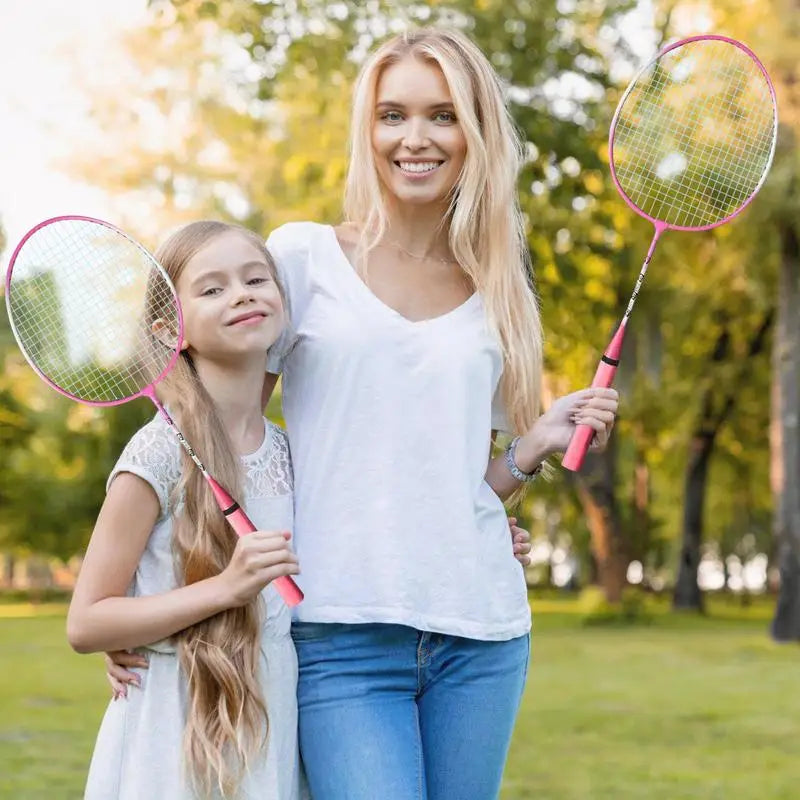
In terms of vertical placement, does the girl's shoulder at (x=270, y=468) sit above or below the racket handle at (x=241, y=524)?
above

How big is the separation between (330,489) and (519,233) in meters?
0.90

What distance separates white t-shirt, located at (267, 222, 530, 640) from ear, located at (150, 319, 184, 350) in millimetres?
272

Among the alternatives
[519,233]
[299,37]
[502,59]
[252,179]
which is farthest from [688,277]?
[519,233]

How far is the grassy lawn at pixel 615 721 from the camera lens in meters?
8.79

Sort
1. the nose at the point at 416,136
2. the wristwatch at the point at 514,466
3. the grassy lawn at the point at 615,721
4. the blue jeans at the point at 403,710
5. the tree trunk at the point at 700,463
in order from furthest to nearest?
the tree trunk at the point at 700,463 < the grassy lawn at the point at 615,721 < the wristwatch at the point at 514,466 < the nose at the point at 416,136 < the blue jeans at the point at 403,710

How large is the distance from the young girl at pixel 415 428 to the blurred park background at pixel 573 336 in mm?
900

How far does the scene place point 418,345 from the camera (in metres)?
3.24

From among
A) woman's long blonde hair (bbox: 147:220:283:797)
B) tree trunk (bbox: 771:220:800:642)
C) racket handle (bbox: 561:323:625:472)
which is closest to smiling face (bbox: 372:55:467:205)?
racket handle (bbox: 561:323:625:472)

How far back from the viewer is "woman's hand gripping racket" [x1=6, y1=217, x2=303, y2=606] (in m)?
3.14

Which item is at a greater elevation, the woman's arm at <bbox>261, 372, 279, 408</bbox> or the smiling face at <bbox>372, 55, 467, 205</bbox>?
the smiling face at <bbox>372, 55, 467, 205</bbox>

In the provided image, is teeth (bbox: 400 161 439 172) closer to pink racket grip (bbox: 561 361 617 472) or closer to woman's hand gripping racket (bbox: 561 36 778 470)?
pink racket grip (bbox: 561 361 617 472)

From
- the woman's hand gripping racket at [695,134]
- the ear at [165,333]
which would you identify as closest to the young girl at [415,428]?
the ear at [165,333]

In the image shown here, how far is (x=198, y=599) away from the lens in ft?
9.44

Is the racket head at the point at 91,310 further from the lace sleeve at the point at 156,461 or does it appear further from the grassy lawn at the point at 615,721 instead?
the grassy lawn at the point at 615,721
